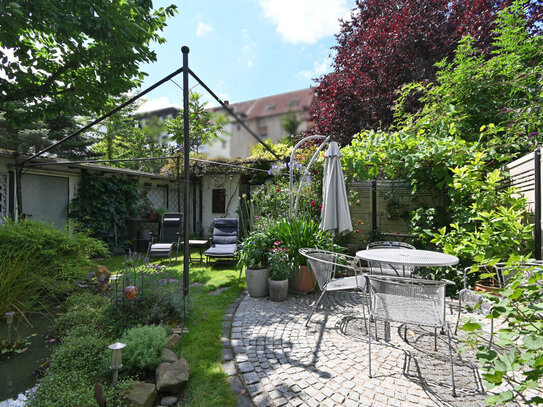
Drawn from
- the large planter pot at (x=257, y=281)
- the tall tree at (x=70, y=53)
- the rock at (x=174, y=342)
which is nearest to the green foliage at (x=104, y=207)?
the tall tree at (x=70, y=53)

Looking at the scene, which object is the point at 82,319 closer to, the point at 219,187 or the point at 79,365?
the point at 79,365

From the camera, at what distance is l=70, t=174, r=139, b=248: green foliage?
22.9ft

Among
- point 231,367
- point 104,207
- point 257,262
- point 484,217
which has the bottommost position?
point 231,367

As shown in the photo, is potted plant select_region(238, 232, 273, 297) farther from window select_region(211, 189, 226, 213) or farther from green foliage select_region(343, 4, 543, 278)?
window select_region(211, 189, 226, 213)

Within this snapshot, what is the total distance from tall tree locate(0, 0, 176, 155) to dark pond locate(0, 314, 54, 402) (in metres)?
3.19

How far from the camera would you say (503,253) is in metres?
3.34

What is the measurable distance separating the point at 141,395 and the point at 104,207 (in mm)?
6640

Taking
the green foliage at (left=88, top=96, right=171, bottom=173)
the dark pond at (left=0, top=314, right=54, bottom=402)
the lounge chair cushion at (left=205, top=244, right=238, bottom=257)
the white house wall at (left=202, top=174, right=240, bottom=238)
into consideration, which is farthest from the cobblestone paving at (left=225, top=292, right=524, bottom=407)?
the green foliage at (left=88, top=96, right=171, bottom=173)

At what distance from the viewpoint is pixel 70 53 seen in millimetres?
4426

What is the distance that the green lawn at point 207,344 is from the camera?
75.2 inches

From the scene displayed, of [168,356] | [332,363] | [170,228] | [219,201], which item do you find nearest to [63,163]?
[170,228]

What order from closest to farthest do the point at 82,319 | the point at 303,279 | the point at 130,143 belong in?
1. the point at 82,319
2. the point at 303,279
3. the point at 130,143

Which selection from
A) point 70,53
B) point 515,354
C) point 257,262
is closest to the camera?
point 515,354

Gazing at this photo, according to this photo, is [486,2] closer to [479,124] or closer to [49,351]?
[479,124]
